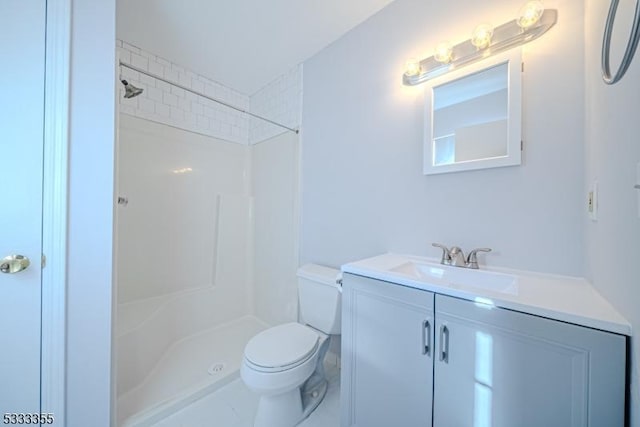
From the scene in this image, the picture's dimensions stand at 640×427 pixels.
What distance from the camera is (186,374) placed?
5.39 ft

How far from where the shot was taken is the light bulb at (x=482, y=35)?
1048 mm

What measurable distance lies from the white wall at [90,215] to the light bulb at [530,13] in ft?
5.94

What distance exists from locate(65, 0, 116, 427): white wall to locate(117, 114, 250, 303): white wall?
36.9 inches

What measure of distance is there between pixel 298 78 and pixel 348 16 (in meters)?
0.63

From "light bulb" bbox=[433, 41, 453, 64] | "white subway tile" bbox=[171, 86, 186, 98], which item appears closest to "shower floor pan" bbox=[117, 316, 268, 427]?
"white subway tile" bbox=[171, 86, 186, 98]

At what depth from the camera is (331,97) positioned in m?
1.75

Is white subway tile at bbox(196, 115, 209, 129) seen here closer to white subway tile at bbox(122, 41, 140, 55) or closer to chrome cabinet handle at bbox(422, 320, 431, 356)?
white subway tile at bbox(122, 41, 140, 55)

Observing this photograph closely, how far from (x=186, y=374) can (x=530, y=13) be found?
110 inches

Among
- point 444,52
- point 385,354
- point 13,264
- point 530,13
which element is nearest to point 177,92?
point 13,264

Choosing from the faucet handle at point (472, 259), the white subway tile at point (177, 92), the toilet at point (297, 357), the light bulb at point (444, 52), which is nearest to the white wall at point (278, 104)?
the white subway tile at point (177, 92)

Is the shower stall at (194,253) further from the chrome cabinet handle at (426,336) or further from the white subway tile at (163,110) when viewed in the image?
the chrome cabinet handle at (426,336)

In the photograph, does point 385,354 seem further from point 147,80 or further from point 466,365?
point 147,80

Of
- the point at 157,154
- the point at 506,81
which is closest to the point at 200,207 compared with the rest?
the point at 157,154

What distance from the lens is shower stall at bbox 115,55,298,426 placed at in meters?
1.63
